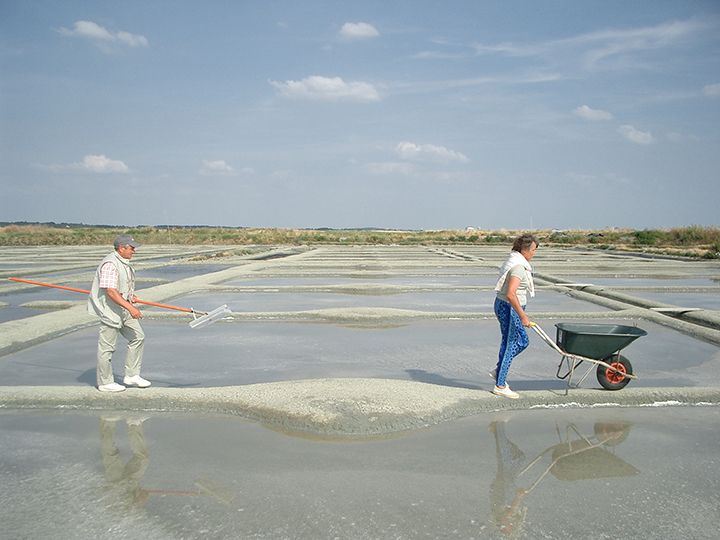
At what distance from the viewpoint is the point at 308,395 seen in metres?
6.24

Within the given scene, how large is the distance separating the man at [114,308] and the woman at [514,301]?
372cm

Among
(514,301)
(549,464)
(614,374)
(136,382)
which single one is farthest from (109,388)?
(614,374)

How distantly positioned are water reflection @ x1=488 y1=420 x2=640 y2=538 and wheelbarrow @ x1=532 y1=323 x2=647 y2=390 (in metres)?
0.78

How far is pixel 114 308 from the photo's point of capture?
653 centimetres

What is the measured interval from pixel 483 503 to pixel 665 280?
19.2m

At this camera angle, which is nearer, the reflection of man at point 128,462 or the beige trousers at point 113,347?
the reflection of man at point 128,462

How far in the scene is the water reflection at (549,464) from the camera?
398cm

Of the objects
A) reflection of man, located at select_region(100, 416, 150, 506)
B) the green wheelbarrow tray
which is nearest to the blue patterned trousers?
the green wheelbarrow tray

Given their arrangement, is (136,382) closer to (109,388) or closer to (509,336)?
(109,388)

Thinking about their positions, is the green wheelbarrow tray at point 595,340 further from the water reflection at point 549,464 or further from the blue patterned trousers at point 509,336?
the water reflection at point 549,464

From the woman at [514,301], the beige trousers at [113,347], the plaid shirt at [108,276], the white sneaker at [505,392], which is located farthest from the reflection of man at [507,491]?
the plaid shirt at [108,276]

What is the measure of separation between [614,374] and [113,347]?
17.4 feet

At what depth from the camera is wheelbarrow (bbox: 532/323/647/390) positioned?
614cm

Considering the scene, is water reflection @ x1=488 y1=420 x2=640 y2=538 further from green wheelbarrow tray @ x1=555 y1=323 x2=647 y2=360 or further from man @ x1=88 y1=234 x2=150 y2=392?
man @ x1=88 y1=234 x2=150 y2=392
